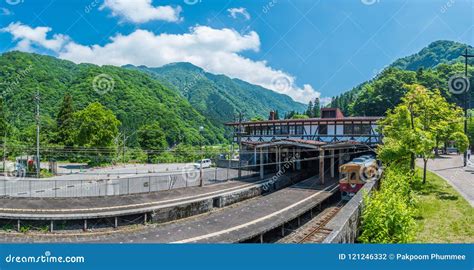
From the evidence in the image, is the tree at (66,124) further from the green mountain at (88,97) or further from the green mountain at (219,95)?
the green mountain at (219,95)

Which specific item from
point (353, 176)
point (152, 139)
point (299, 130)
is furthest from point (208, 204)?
point (152, 139)

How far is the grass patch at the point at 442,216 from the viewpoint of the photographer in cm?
945

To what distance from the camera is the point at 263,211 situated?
14953 millimetres

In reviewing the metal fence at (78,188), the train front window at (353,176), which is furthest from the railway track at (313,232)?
the metal fence at (78,188)

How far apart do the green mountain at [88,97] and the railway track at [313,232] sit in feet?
130

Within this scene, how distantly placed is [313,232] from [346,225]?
7266 millimetres

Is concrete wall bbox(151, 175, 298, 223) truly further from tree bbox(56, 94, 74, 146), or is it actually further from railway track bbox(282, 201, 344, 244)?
tree bbox(56, 94, 74, 146)

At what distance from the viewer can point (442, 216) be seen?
1142cm

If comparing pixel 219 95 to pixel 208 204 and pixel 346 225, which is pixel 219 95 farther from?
pixel 346 225

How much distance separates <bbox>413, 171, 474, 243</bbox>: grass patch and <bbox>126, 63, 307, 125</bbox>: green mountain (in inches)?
2827

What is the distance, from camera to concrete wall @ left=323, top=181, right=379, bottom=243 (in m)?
6.16

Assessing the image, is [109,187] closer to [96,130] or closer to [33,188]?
[33,188]

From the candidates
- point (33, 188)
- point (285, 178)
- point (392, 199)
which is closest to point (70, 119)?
point (33, 188)

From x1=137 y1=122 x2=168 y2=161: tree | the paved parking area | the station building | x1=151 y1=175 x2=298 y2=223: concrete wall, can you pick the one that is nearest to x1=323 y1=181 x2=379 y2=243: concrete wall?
the paved parking area
